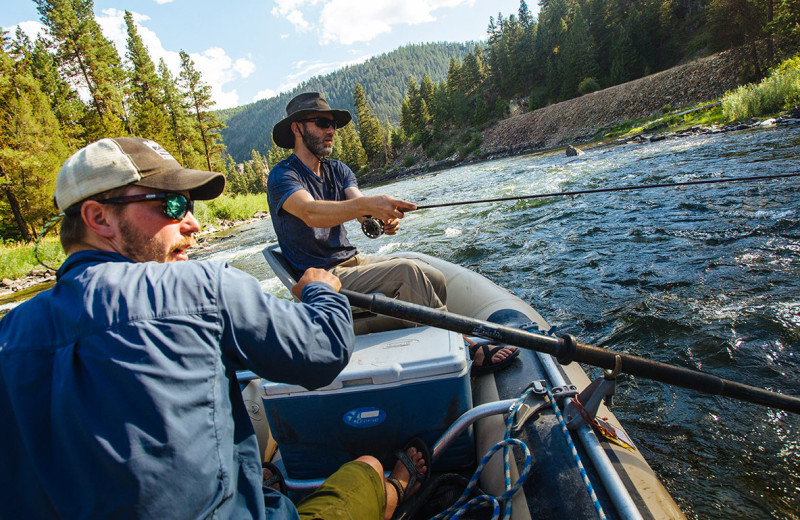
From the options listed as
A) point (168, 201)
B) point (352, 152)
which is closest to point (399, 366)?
point (168, 201)

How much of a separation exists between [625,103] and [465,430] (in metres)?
41.2

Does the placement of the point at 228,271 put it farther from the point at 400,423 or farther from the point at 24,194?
the point at 24,194

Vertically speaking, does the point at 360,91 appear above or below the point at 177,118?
above

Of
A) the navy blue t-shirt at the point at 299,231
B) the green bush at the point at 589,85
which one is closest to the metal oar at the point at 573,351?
the navy blue t-shirt at the point at 299,231

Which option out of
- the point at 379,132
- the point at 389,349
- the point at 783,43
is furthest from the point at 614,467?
the point at 379,132

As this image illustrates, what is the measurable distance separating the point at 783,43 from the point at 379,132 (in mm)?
59640

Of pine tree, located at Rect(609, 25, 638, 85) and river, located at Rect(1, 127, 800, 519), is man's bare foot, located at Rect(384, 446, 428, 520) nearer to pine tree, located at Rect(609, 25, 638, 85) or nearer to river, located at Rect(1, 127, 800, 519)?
river, located at Rect(1, 127, 800, 519)

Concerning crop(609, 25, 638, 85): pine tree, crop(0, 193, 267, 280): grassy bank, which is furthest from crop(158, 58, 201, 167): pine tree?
crop(609, 25, 638, 85): pine tree

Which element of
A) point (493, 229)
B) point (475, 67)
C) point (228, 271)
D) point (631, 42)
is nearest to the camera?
point (228, 271)

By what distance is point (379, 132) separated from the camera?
78.2 meters

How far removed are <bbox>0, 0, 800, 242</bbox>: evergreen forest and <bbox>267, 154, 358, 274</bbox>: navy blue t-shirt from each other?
1004 inches

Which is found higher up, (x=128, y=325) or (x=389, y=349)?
(x=128, y=325)

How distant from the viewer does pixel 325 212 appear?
9.50 feet

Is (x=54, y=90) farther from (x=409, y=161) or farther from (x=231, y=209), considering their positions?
(x=409, y=161)
